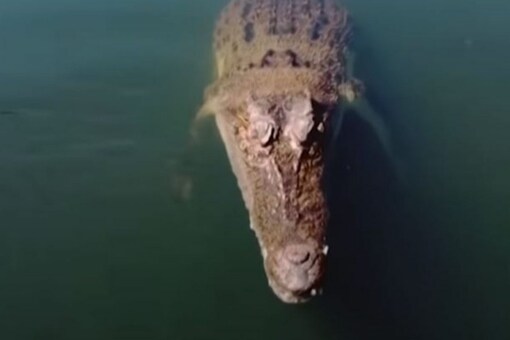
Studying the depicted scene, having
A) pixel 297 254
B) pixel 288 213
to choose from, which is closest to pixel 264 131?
pixel 288 213

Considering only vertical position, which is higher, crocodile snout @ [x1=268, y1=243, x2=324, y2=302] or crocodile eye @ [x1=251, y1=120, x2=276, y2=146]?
crocodile eye @ [x1=251, y1=120, x2=276, y2=146]

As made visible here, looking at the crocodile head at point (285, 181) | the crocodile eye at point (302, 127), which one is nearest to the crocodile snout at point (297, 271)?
the crocodile head at point (285, 181)

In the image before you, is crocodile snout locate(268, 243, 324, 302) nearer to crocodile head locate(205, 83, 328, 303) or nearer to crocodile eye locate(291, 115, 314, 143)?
crocodile head locate(205, 83, 328, 303)

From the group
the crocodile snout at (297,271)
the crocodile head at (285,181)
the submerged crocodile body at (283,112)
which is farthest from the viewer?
the submerged crocodile body at (283,112)

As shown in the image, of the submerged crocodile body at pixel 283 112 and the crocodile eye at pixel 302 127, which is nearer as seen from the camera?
→ the submerged crocodile body at pixel 283 112

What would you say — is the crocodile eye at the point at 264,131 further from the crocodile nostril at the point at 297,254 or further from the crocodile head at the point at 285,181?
the crocodile nostril at the point at 297,254

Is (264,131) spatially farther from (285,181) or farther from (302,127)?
(285,181)

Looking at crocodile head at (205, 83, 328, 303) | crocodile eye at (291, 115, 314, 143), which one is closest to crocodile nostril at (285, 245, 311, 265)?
crocodile head at (205, 83, 328, 303)

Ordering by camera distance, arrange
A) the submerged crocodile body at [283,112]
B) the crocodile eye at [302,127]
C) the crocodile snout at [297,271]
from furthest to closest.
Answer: the crocodile eye at [302,127]
the submerged crocodile body at [283,112]
the crocodile snout at [297,271]
